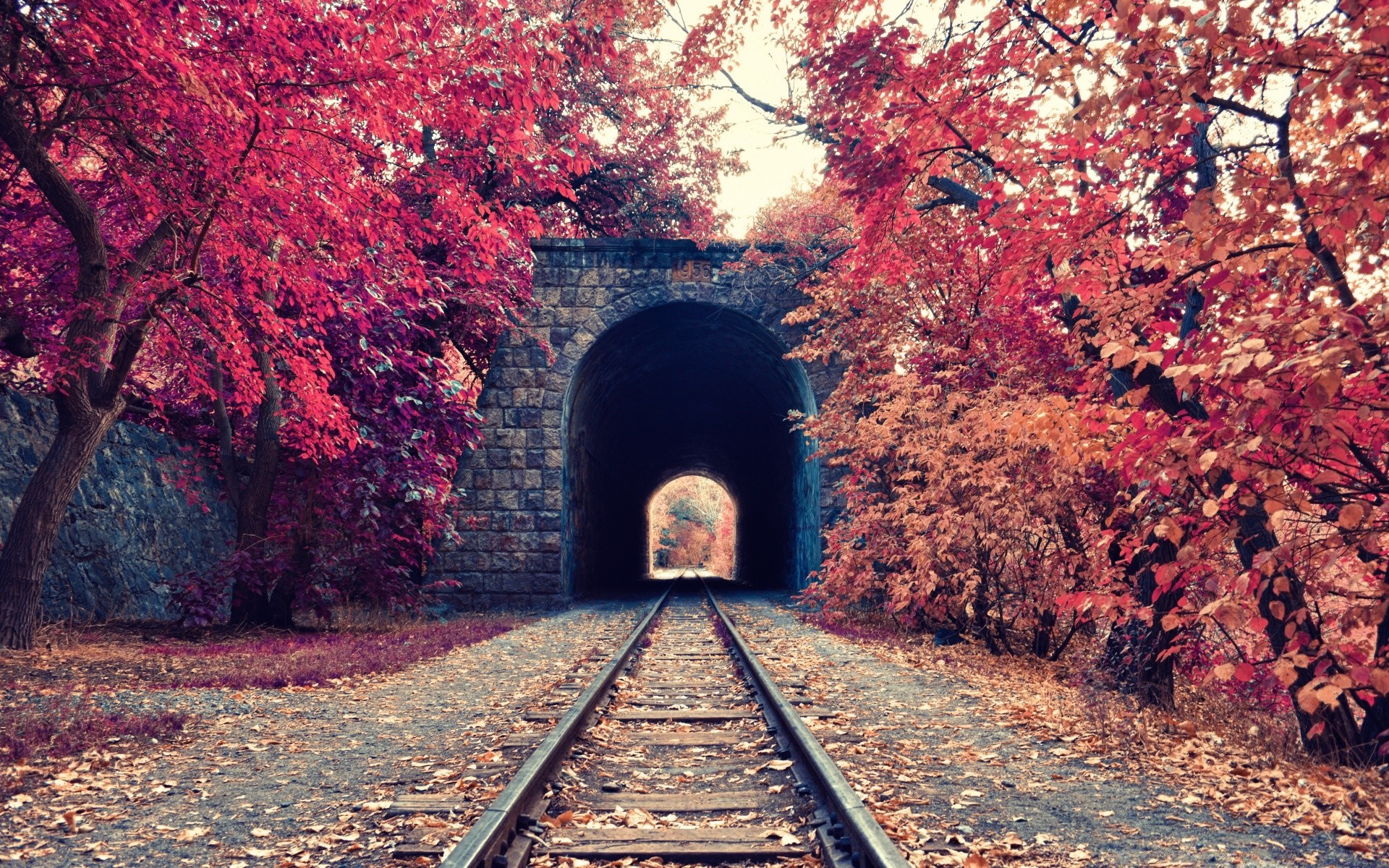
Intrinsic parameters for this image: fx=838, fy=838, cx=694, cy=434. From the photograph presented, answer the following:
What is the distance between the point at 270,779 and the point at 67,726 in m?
1.71

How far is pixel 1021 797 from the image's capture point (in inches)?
165

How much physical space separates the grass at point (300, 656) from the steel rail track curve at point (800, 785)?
122 inches

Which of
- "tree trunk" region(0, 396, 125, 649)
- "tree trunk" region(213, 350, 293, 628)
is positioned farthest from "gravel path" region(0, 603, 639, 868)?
"tree trunk" region(213, 350, 293, 628)

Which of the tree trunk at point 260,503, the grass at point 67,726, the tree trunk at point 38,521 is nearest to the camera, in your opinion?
the grass at point 67,726

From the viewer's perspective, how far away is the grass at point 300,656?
7316 mm

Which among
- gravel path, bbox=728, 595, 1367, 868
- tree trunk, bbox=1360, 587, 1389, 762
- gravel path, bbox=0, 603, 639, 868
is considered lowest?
gravel path, bbox=0, 603, 639, 868

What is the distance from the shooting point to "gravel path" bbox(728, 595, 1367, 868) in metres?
3.45

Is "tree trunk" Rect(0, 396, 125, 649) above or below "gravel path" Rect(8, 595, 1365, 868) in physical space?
above

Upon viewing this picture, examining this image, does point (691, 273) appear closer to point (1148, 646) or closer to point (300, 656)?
point (300, 656)

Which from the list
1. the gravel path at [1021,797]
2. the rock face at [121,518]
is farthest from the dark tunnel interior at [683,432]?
the gravel path at [1021,797]

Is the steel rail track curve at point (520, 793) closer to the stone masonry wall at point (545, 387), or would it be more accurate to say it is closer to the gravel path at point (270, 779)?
the gravel path at point (270, 779)

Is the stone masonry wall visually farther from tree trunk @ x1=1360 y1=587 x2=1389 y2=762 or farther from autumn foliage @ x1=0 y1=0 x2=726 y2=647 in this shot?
tree trunk @ x1=1360 y1=587 x2=1389 y2=762

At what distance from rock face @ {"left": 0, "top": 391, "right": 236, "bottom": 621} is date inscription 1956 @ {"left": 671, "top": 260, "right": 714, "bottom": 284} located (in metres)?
8.71

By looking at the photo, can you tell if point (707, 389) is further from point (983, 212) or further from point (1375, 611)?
point (1375, 611)
